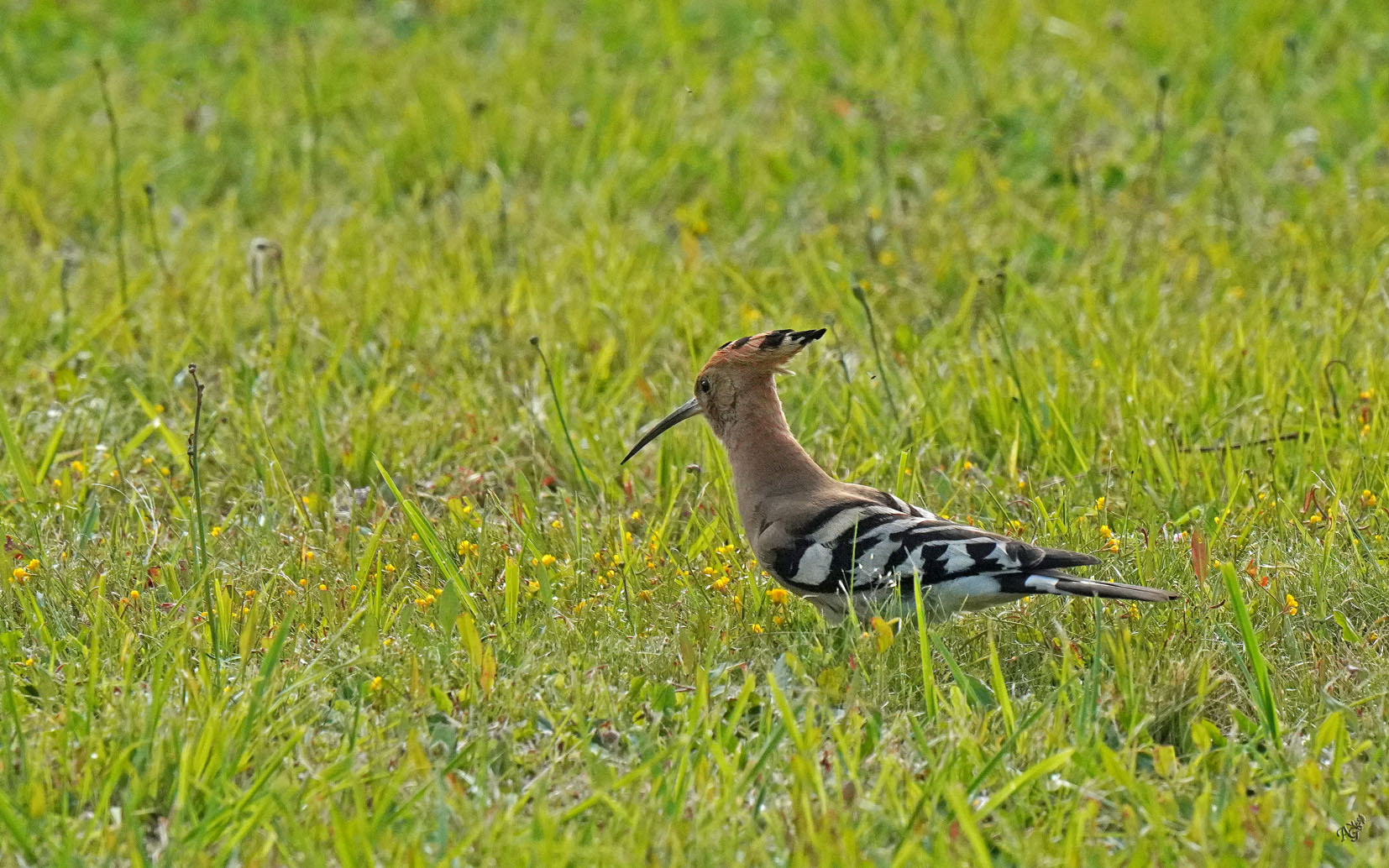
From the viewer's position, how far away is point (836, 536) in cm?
356

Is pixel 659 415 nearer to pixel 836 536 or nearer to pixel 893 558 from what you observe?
pixel 836 536

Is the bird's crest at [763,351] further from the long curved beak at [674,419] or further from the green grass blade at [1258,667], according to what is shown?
the green grass blade at [1258,667]

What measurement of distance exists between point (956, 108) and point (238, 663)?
499 cm

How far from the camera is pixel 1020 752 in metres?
3.01

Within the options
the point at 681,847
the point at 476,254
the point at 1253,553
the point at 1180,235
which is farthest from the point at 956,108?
the point at 681,847

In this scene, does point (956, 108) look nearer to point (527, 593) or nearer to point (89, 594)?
point (527, 593)

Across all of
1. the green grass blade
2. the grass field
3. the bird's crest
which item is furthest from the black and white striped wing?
the bird's crest

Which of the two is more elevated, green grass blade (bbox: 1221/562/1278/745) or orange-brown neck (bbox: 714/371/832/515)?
orange-brown neck (bbox: 714/371/832/515)

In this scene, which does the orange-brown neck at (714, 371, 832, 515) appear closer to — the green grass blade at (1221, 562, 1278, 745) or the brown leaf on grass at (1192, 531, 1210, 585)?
the brown leaf on grass at (1192, 531, 1210, 585)

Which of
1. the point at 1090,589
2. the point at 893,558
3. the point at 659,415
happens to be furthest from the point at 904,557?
the point at 659,415
